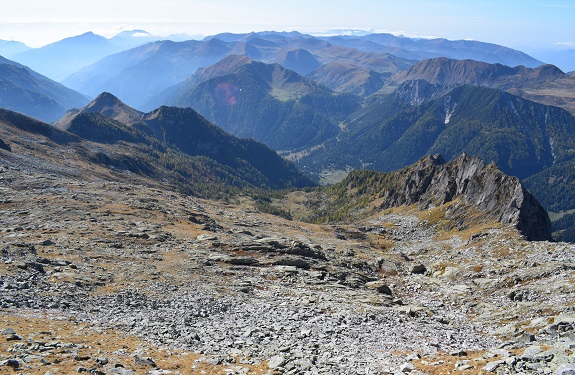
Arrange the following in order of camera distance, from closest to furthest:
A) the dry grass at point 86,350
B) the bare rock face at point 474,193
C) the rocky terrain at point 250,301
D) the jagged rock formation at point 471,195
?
the dry grass at point 86,350 → the rocky terrain at point 250,301 → the bare rock face at point 474,193 → the jagged rock formation at point 471,195

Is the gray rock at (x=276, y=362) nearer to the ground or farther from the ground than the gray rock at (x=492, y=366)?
nearer to the ground

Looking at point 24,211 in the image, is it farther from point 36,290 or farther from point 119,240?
point 36,290

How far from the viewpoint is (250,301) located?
39.9 m

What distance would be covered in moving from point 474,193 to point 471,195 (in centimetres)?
86

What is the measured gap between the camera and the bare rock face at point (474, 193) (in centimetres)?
8144

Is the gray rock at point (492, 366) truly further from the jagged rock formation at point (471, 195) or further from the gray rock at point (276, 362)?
the jagged rock formation at point (471, 195)

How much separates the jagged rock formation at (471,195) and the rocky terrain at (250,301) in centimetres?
854

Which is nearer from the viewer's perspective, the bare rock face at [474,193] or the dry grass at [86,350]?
the dry grass at [86,350]

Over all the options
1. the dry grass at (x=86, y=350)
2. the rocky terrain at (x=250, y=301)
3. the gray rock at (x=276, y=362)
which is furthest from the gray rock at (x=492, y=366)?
the dry grass at (x=86, y=350)

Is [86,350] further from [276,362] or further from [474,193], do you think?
[474,193]

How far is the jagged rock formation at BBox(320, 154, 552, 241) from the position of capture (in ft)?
268

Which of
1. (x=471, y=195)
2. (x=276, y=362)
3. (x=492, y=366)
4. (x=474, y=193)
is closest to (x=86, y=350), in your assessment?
(x=276, y=362)

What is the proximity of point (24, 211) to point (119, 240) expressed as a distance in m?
20.7

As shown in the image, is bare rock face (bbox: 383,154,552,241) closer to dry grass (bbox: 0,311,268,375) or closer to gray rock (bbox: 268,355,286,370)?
gray rock (bbox: 268,355,286,370)
